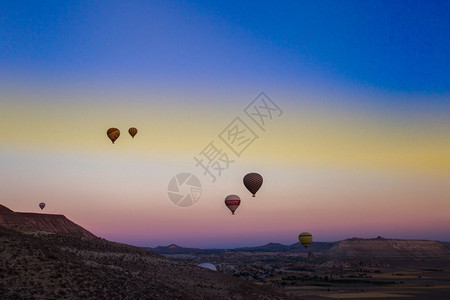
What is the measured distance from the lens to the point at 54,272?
30.5 meters

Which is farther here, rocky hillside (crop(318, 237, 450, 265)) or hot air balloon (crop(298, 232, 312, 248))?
rocky hillside (crop(318, 237, 450, 265))

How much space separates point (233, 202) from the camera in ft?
201

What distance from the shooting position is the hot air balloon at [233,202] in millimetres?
61219

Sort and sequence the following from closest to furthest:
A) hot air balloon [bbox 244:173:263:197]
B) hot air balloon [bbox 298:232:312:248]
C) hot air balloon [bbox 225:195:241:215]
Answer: hot air balloon [bbox 244:173:263:197], hot air balloon [bbox 225:195:241:215], hot air balloon [bbox 298:232:312:248]

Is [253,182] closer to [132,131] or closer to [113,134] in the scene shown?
[132,131]

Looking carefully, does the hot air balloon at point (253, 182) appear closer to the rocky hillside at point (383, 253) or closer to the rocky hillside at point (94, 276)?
the rocky hillside at point (94, 276)

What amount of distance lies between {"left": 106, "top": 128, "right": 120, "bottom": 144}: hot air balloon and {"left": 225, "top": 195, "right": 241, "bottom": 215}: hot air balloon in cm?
1850

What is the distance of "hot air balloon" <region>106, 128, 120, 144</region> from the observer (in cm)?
5781

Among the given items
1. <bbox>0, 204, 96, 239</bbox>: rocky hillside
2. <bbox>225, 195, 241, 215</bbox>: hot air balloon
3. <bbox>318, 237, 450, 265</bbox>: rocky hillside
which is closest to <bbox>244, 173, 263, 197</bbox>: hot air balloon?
<bbox>225, 195, 241, 215</bbox>: hot air balloon

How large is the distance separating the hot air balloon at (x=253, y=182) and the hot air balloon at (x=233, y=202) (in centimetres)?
333

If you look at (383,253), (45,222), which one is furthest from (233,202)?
(383,253)

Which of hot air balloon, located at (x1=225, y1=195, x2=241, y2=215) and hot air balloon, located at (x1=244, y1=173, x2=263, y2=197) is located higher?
hot air balloon, located at (x1=244, y1=173, x2=263, y2=197)

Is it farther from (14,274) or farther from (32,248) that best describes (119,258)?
(14,274)

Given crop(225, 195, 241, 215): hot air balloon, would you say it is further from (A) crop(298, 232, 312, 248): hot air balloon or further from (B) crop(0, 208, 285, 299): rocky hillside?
(A) crop(298, 232, 312, 248): hot air balloon
